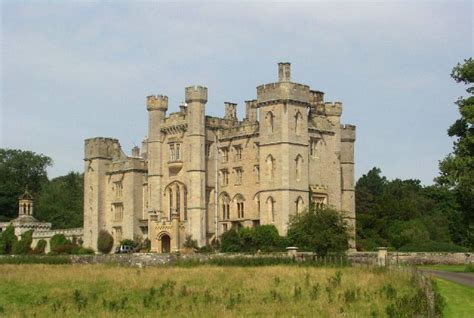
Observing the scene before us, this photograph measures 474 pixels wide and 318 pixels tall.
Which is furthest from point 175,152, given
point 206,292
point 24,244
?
point 206,292

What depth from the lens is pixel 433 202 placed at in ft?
332

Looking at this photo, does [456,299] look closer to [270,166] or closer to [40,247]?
[270,166]

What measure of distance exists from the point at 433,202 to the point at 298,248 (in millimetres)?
49691

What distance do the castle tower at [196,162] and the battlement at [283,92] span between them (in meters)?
4.83

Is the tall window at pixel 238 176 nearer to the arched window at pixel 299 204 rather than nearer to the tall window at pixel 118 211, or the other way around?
the arched window at pixel 299 204

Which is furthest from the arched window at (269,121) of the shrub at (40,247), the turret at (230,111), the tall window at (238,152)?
the shrub at (40,247)

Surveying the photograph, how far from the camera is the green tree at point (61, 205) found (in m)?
93.1

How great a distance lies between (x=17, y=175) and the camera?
105 meters

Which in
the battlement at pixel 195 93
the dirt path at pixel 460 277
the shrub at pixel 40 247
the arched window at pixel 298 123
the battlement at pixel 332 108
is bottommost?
the dirt path at pixel 460 277

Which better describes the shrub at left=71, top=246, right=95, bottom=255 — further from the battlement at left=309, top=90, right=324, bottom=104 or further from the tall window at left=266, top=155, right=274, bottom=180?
the battlement at left=309, top=90, right=324, bottom=104

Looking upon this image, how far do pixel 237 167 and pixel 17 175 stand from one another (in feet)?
154

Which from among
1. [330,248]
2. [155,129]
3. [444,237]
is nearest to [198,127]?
[155,129]

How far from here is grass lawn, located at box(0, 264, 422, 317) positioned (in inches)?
944

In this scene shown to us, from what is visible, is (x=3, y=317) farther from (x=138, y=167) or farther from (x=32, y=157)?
(x=32, y=157)
